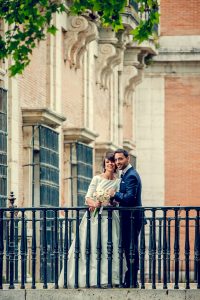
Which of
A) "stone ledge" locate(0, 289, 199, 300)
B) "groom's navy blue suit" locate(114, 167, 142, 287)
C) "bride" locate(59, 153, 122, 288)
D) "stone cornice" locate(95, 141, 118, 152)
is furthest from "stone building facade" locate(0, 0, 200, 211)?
"stone ledge" locate(0, 289, 199, 300)

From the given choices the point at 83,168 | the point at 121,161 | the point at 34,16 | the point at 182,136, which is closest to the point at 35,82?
the point at 83,168

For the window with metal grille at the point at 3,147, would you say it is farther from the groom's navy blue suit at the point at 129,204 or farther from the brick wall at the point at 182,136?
the brick wall at the point at 182,136

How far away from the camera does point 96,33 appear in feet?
130

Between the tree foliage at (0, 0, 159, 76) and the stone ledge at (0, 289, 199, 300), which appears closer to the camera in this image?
the stone ledge at (0, 289, 199, 300)

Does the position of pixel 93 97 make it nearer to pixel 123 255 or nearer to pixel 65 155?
pixel 65 155

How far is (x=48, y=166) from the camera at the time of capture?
35.1 m

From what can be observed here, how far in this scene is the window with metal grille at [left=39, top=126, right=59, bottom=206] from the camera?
113 ft

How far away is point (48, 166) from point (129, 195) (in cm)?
1163

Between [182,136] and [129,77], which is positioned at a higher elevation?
[129,77]

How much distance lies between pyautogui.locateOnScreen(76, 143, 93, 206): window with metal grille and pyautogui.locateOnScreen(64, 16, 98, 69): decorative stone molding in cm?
171

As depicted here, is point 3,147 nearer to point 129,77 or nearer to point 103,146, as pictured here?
point 103,146

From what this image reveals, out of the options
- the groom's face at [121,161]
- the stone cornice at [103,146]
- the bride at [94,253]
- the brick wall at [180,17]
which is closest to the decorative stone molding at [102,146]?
the stone cornice at [103,146]

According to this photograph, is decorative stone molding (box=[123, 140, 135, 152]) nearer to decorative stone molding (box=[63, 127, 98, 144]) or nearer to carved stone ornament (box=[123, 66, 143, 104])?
carved stone ornament (box=[123, 66, 143, 104])

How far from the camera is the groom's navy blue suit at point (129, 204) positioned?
23297 mm
